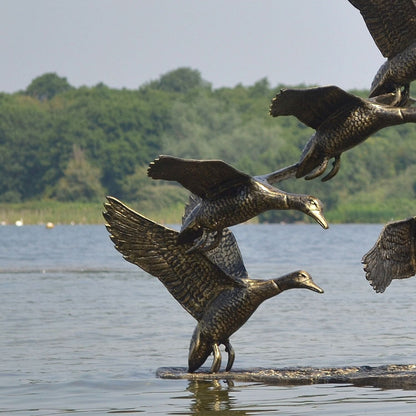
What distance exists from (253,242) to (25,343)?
3131 centimetres

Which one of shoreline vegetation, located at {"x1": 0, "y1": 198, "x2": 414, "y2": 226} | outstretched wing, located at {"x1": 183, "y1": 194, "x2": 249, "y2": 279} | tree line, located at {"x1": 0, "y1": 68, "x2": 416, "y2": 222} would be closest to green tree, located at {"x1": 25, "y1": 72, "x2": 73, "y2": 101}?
tree line, located at {"x1": 0, "y1": 68, "x2": 416, "y2": 222}

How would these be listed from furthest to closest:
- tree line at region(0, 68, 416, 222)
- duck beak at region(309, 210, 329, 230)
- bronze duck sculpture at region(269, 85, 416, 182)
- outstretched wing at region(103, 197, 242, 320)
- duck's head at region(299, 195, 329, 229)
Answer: tree line at region(0, 68, 416, 222), outstretched wing at region(103, 197, 242, 320), duck's head at region(299, 195, 329, 229), duck beak at region(309, 210, 329, 230), bronze duck sculpture at region(269, 85, 416, 182)

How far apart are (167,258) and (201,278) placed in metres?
0.33

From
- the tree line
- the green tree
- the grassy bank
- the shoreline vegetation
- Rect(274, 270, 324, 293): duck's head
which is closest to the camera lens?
Rect(274, 270, 324, 293): duck's head

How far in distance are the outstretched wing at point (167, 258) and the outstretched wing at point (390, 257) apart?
1161mm

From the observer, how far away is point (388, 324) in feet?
49.7

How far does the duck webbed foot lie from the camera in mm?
9648

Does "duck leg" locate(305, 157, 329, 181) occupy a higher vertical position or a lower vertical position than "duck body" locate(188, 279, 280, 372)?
higher

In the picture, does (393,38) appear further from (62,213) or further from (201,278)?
(62,213)

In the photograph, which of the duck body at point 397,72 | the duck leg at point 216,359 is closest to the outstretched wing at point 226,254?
the duck leg at point 216,359

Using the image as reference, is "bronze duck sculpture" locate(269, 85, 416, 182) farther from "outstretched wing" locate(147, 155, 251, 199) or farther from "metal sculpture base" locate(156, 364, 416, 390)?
"metal sculpture base" locate(156, 364, 416, 390)

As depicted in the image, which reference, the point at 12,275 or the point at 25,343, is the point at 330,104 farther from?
the point at 12,275

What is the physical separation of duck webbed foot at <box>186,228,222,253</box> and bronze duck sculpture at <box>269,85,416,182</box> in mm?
897

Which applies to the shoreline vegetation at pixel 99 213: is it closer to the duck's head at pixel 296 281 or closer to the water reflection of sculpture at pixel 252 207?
the water reflection of sculpture at pixel 252 207
